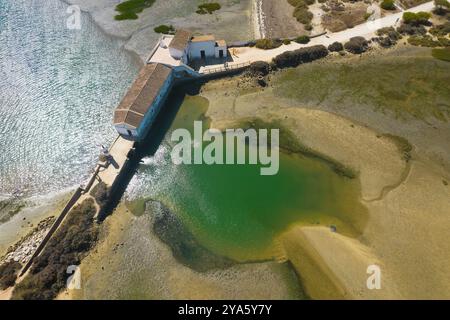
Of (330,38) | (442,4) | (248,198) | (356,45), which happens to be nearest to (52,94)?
(248,198)

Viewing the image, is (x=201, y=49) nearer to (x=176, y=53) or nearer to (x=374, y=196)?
(x=176, y=53)

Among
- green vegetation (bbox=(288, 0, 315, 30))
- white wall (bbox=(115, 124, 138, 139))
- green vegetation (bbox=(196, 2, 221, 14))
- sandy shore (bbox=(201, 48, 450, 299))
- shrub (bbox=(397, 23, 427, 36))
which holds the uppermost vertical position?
green vegetation (bbox=(196, 2, 221, 14))

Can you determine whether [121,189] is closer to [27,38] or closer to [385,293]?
[385,293]

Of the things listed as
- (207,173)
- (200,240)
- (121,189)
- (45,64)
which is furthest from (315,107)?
(45,64)

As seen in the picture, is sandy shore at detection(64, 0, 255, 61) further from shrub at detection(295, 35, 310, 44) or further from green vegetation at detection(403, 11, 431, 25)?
green vegetation at detection(403, 11, 431, 25)

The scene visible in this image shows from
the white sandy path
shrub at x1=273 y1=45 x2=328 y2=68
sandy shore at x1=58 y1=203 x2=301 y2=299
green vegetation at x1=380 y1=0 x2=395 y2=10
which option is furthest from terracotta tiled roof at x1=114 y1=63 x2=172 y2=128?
green vegetation at x1=380 y1=0 x2=395 y2=10

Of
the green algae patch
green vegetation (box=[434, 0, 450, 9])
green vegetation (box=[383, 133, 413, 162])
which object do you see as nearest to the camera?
green vegetation (box=[383, 133, 413, 162])

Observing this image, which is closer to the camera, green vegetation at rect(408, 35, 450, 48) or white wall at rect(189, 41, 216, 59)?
white wall at rect(189, 41, 216, 59)
